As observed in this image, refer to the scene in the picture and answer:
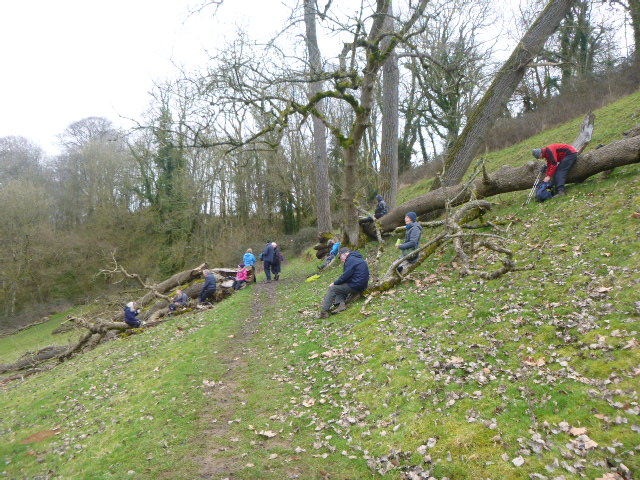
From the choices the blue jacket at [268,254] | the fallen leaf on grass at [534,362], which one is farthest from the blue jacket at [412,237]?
the blue jacket at [268,254]

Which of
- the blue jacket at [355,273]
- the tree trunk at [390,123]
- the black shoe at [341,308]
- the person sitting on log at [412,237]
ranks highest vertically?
the tree trunk at [390,123]

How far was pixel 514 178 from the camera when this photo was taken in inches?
529

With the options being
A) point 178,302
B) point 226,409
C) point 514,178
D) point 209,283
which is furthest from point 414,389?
point 178,302

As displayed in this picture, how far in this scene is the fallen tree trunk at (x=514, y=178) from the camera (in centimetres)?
1106

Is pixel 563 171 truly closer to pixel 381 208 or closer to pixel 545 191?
pixel 545 191

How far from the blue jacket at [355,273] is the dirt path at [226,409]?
10.4 feet

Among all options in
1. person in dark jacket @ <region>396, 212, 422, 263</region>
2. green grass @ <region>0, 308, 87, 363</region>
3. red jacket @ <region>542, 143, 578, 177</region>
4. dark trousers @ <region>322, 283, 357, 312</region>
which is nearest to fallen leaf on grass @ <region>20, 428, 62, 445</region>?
dark trousers @ <region>322, 283, 357, 312</region>

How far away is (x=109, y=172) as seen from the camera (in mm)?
40188

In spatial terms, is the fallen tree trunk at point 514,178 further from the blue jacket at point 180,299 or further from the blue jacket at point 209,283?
the blue jacket at point 180,299

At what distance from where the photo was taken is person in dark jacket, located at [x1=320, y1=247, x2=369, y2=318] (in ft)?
35.9

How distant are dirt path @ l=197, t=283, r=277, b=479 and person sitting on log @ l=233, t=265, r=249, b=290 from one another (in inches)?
268

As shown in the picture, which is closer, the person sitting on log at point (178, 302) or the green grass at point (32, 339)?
the person sitting on log at point (178, 302)

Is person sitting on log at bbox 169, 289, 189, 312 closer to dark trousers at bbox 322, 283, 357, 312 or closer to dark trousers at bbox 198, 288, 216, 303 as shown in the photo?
dark trousers at bbox 198, 288, 216, 303

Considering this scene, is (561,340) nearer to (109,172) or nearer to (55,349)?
(55,349)
